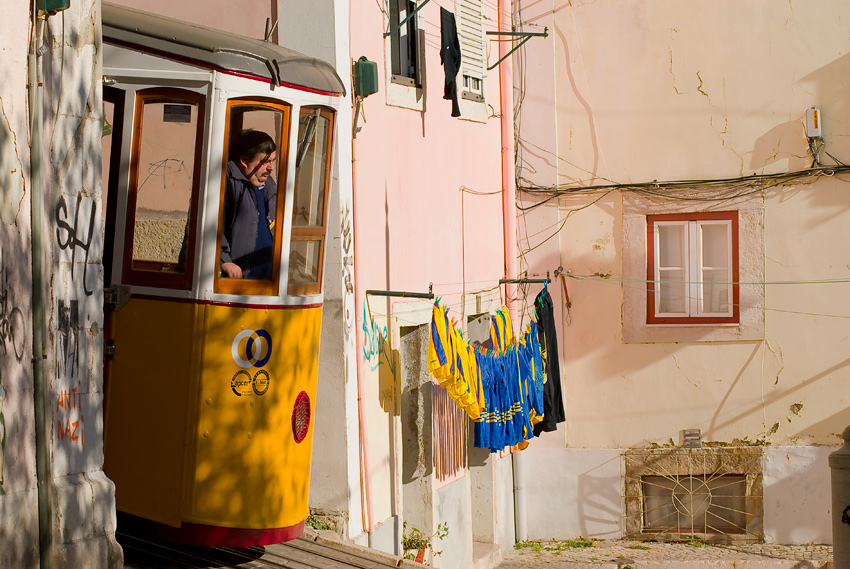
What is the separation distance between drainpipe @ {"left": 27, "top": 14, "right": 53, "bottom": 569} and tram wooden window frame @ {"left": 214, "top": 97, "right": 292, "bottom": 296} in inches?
53.3

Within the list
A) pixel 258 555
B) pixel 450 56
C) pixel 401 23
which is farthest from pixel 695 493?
pixel 258 555

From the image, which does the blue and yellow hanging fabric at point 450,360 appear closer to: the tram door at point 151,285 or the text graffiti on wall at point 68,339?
the tram door at point 151,285

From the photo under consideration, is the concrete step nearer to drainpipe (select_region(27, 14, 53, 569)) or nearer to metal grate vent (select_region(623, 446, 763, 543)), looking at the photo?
metal grate vent (select_region(623, 446, 763, 543))

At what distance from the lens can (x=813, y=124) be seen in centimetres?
1476

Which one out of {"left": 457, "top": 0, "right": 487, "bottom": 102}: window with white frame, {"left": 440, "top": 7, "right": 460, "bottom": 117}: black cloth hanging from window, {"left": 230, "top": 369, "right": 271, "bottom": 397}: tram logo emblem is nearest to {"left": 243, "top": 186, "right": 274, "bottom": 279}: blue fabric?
{"left": 230, "top": 369, "right": 271, "bottom": 397}: tram logo emblem

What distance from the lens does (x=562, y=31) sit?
51.0 ft

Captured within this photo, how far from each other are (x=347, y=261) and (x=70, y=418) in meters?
3.94

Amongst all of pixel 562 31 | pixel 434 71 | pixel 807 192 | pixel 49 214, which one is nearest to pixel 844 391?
pixel 807 192

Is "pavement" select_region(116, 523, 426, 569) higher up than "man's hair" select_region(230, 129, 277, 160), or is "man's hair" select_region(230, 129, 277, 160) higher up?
"man's hair" select_region(230, 129, 277, 160)

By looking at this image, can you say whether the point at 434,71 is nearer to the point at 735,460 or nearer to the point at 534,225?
the point at 534,225

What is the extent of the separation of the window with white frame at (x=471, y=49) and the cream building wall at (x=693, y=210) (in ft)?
6.12

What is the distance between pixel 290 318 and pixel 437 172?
541 cm

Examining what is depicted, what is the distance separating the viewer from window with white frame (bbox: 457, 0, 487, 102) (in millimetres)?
13258

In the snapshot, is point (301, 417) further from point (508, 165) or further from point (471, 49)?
point (508, 165)
